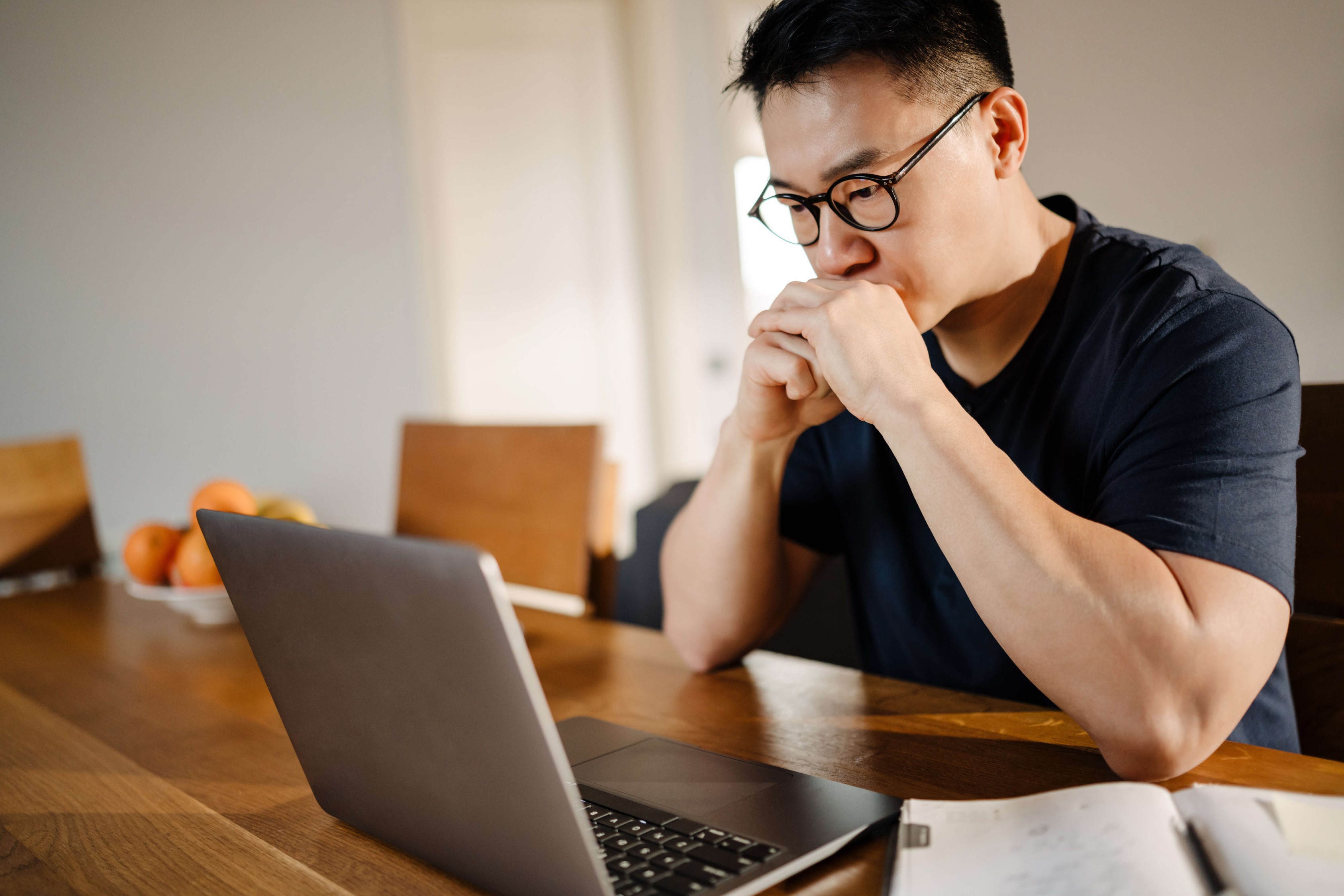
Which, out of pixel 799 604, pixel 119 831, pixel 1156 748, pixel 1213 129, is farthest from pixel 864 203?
pixel 1213 129

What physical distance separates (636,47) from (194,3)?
1.60 m

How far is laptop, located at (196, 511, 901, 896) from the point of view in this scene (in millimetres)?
478

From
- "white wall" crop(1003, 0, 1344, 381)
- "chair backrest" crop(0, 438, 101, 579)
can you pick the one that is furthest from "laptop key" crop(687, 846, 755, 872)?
"white wall" crop(1003, 0, 1344, 381)

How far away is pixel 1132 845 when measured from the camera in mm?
512

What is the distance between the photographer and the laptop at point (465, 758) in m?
0.48

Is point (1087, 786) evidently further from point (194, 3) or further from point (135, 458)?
point (194, 3)

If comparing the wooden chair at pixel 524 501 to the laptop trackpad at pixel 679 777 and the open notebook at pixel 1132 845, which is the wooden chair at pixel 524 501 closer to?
the laptop trackpad at pixel 679 777

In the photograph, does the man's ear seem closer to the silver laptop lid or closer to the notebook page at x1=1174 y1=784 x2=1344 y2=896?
the notebook page at x1=1174 y1=784 x2=1344 y2=896

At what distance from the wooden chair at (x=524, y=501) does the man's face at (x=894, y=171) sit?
0.49 meters

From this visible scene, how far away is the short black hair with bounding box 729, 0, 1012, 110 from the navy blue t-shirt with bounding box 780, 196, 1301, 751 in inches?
8.6

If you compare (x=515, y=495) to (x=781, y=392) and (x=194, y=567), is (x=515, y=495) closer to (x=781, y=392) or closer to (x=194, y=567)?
(x=194, y=567)

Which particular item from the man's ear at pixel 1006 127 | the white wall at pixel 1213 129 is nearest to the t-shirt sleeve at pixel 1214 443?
the man's ear at pixel 1006 127

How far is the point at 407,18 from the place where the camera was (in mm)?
3506

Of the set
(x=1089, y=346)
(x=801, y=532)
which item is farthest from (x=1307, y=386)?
(x=801, y=532)
